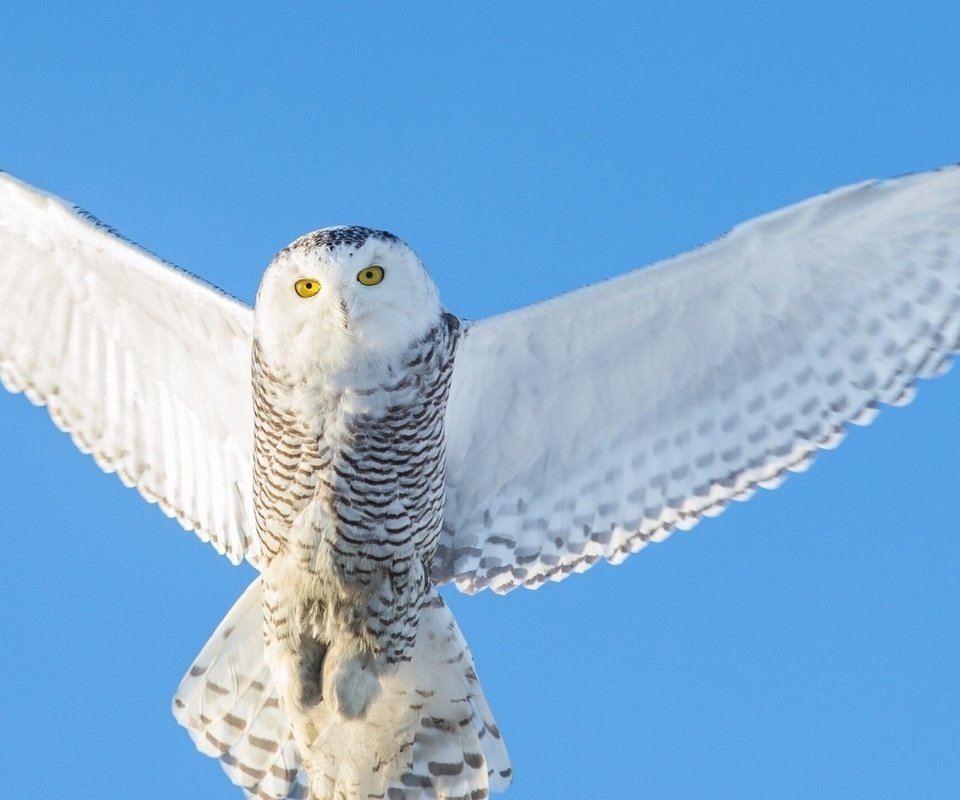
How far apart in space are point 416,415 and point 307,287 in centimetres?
79

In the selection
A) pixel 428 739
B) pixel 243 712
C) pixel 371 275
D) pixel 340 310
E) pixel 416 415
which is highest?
pixel 371 275

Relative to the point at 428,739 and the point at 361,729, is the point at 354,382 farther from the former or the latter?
the point at 428,739

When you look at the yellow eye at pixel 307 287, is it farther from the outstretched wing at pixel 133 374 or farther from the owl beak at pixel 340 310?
the outstretched wing at pixel 133 374

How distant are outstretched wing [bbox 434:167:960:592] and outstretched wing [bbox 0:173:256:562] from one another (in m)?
1.08

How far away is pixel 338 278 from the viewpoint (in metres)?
7.34

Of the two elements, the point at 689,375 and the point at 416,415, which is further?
the point at 689,375

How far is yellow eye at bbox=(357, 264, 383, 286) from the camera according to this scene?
24.4 feet

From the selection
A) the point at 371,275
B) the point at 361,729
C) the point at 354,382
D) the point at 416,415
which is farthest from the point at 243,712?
the point at 371,275

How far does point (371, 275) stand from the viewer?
745 cm

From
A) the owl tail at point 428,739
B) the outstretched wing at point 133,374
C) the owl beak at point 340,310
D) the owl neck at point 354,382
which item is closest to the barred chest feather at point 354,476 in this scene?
the owl neck at point 354,382

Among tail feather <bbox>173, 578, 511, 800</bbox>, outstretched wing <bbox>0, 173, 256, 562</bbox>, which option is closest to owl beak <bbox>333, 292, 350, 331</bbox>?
outstretched wing <bbox>0, 173, 256, 562</bbox>

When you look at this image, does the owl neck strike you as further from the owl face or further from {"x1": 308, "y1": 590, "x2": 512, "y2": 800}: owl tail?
{"x1": 308, "y1": 590, "x2": 512, "y2": 800}: owl tail

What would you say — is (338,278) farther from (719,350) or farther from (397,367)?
(719,350)

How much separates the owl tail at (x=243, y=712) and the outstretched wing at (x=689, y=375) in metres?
0.99
